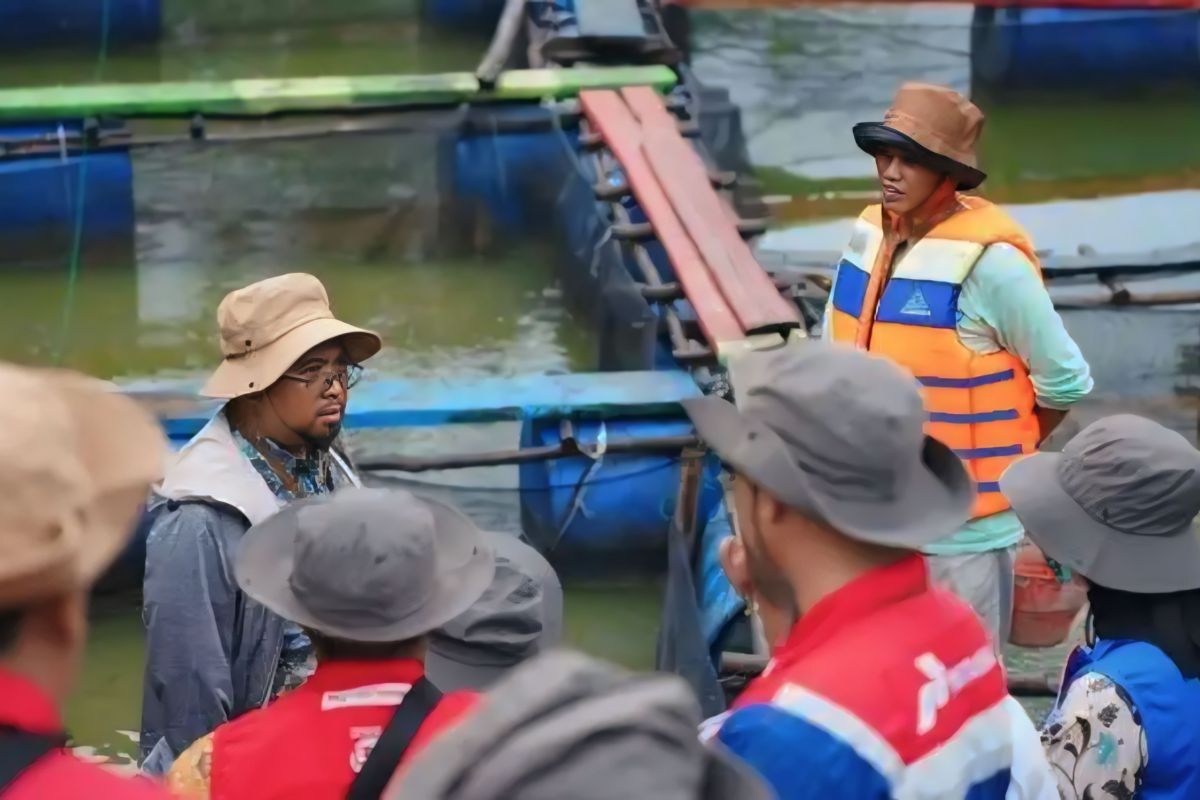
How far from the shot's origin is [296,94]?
25.6 feet

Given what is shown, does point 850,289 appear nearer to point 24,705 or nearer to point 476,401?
point 476,401

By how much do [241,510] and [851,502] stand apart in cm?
127

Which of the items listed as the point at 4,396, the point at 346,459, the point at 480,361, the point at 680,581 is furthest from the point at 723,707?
the point at 480,361

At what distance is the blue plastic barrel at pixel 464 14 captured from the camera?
12016 millimetres

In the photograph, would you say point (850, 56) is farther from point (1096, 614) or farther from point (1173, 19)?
point (1096, 614)

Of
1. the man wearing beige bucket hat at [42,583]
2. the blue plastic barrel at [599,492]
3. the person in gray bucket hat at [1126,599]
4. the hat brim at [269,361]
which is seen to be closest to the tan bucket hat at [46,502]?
the man wearing beige bucket hat at [42,583]

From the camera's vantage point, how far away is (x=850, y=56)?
11469mm

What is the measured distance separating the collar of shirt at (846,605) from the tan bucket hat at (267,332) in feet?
4.26

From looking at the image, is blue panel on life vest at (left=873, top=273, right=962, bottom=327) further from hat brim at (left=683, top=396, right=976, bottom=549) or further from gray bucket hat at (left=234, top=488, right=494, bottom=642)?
gray bucket hat at (left=234, top=488, right=494, bottom=642)

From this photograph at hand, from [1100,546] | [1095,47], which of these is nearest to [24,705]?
[1100,546]

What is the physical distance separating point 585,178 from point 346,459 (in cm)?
408

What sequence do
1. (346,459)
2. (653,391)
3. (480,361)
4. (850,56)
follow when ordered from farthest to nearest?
(850,56), (480,361), (653,391), (346,459)

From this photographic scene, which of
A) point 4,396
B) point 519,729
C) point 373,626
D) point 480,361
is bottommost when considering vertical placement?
point 480,361

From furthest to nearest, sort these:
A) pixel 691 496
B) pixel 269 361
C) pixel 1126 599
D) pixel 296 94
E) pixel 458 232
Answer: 1. pixel 458 232
2. pixel 296 94
3. pixel 691 496
4. pixel 269 361
5. pixel 1126 599
